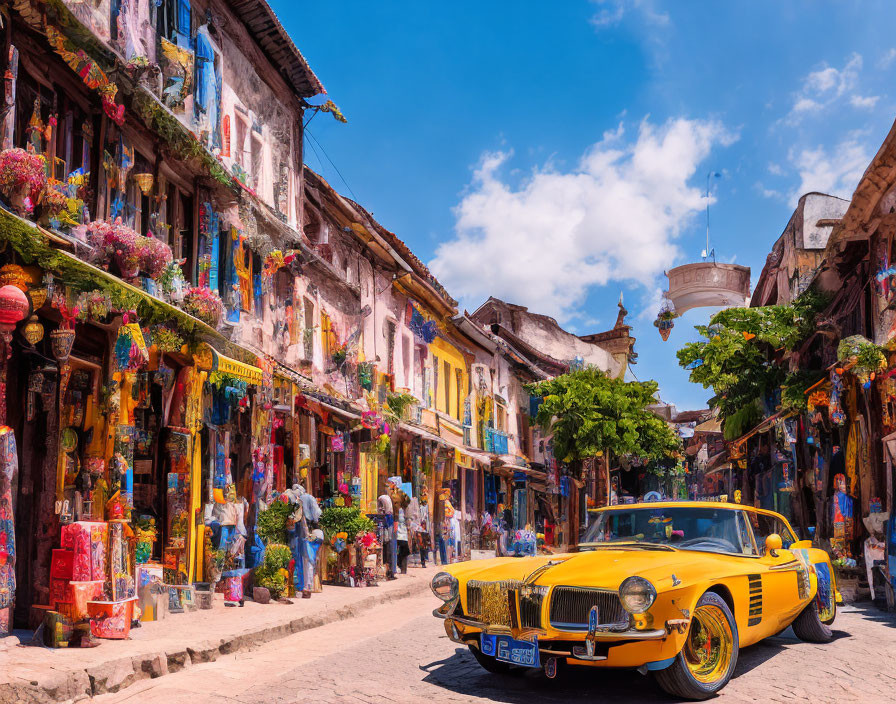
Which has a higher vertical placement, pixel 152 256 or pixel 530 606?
pixel 152 256

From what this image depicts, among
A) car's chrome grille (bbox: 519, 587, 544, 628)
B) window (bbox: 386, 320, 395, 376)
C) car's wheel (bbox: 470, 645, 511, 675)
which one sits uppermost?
window (bbox: 386, 320, 395, 376)

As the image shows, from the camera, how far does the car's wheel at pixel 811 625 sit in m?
8.59

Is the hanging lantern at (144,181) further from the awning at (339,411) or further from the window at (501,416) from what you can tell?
the window at (501,416)

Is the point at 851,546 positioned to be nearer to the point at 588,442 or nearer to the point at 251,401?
the point at 251,401

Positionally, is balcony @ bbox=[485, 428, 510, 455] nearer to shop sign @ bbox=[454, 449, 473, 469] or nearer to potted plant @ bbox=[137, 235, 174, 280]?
shop sign @ bbox=[454, 449, 473, 469]

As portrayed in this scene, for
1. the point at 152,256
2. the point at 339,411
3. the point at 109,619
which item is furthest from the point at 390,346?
the point at 109,619

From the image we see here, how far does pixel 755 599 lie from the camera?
714 centimetres

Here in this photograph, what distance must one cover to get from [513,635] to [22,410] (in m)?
6.09

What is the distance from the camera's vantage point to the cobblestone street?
6.36 m

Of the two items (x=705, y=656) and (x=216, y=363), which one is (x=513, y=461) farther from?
(x=705, y=656)

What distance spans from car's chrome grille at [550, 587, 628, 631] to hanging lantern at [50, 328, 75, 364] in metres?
5.83

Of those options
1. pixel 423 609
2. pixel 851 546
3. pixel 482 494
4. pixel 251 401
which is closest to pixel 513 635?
pixel 423 609

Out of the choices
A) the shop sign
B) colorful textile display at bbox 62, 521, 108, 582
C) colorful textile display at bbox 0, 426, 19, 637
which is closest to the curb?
colorful textile display at bbox 62, 521, 108, 582

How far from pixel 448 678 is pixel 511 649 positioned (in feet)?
2.99
